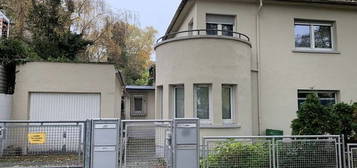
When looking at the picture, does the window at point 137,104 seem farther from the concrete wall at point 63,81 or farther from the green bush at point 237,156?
the green bush at point 237,156

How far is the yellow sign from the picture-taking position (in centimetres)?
736

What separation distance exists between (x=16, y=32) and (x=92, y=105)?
30.8 feet

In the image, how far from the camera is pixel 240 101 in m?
9.99

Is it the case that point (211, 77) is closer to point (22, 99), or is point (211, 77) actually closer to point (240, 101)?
point (240, 101)

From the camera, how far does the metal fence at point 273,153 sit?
721 centimetres

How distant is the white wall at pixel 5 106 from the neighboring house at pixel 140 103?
11.1 meters

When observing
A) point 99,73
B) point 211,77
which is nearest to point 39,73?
point 99,73

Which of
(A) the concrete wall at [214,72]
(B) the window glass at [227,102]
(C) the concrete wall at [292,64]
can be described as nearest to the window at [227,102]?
(B) the window glass at [227,102]

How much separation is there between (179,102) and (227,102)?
5.33ft

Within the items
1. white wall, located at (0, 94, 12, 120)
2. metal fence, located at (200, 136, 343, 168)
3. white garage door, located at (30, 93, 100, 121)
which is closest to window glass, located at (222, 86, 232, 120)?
metal fence, located at (200, 136, 343, 168)

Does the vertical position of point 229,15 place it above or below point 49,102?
above

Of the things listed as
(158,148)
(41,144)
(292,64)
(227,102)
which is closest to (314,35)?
(292,64)

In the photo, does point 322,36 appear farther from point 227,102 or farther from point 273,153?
Result: point 273,153

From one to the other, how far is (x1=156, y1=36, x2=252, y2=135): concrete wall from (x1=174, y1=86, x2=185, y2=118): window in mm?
259
